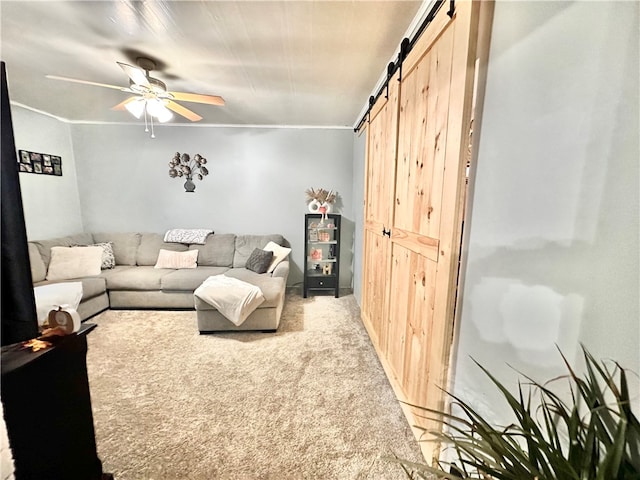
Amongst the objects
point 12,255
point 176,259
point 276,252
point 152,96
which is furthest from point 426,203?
point 176,259

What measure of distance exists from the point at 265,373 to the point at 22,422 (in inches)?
55.7

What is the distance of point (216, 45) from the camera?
1847 millimetres

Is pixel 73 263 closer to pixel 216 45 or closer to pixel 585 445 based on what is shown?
pixel 216 45

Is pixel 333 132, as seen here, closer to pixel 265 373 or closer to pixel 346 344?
pixel 346 344

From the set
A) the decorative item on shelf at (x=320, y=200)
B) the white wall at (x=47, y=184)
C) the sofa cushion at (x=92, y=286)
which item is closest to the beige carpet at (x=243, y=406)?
the sofa cushion at (x=92, y=286)

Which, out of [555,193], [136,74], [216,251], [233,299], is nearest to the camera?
[555,193]

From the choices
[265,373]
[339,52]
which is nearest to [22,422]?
[265,373]

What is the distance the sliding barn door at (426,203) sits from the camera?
1091mm

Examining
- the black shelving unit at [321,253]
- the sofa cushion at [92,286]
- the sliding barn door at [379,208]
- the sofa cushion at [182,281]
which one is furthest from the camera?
the black shelving unit at [321,253]

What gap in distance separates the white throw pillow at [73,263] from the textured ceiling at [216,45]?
70.2 inches

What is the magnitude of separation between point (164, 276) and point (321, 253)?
211 cm

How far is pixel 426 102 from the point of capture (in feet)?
4.50

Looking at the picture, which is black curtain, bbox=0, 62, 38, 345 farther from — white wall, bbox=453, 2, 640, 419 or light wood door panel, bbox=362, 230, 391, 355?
light wood door panel, bbox=362, 230, 391, 355

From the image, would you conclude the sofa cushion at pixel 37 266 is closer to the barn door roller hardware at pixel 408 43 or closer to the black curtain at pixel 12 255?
the black curtain at pixel 12 255
